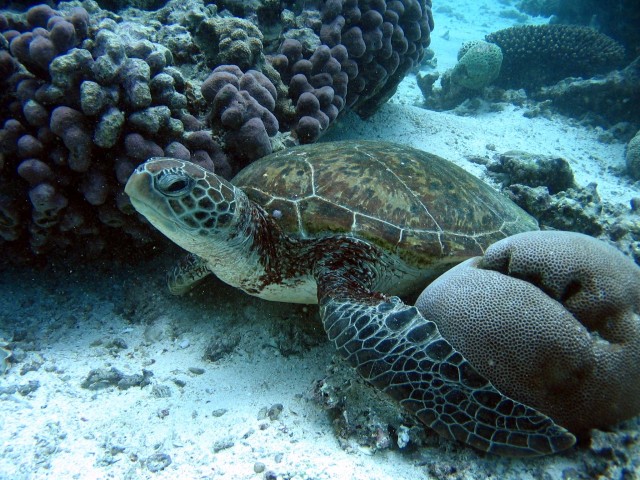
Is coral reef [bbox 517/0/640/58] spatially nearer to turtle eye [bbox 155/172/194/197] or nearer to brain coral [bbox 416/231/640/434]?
brain coral [bbox 416/231/640/434]

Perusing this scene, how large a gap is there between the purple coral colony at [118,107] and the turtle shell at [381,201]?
656 millimetres

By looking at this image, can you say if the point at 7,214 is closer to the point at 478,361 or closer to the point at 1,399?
the point at 1,399

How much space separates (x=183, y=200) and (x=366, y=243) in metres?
1.29

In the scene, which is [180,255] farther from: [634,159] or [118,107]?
[634,159]

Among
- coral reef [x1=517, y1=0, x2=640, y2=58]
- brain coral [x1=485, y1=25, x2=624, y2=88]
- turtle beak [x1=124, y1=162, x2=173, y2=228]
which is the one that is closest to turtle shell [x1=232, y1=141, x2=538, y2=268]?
turtle beak [x1=124, y1=162, x2=173, y2=228]

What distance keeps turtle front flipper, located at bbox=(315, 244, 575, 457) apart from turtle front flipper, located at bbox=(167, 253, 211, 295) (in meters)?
1.34

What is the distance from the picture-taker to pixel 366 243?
8.75 ft

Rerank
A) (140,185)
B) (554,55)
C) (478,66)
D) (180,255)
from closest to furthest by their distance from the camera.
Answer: (140,185) < (180,255) < (478,66) < (554,55)

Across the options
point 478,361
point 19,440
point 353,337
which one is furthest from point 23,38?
point 478,361

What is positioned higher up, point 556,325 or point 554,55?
point 554,55

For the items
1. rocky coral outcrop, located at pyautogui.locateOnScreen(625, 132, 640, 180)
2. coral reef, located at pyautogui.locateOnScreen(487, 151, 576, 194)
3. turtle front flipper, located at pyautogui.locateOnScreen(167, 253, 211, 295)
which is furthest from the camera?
rocky coral outcrop, located at pyautogui.locateOnScreen(625, 132, 640, 180)

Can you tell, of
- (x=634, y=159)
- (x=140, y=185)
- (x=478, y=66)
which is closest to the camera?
(x=140, y=185)

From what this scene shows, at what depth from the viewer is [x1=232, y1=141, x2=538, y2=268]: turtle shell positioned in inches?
106

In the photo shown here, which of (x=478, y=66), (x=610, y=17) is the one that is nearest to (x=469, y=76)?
(x=478, y=66)
